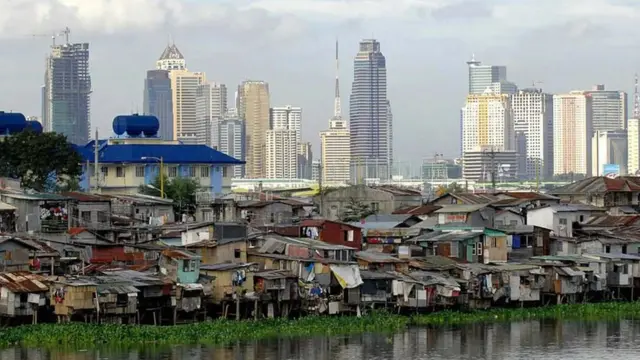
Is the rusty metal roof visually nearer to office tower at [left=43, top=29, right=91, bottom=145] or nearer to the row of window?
the row of window

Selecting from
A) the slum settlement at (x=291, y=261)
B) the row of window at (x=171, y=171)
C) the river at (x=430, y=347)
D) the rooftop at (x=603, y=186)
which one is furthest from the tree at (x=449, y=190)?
the river at (x=430, y=347)

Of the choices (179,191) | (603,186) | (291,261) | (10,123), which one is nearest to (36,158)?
(179,191)

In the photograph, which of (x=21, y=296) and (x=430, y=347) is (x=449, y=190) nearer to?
(x=430, y=347)

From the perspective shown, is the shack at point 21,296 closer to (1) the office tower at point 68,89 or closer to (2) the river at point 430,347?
(2) the river at point 430,347

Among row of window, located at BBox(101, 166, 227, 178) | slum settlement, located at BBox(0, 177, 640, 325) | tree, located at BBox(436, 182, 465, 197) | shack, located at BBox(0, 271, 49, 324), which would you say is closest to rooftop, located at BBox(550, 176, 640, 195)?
tree, located at BBox(436, 182, 465, 197)

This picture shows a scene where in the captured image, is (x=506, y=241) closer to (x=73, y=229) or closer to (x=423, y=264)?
(x=423, y=264)

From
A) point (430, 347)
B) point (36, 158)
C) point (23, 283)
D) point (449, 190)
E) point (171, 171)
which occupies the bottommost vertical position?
Result: point (430, 347)
